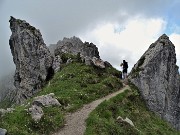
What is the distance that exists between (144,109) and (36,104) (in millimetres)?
20358

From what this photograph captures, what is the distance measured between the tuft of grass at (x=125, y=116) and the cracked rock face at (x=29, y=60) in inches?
854

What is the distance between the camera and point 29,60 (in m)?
76.7

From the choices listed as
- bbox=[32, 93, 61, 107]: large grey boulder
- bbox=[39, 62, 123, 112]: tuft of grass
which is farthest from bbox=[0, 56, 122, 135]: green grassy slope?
bbox=[32, 93, 61, 107]: large grey boulder

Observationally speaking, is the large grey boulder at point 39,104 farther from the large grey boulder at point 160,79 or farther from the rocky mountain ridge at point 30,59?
the rocky mountain ridge at point 30,59

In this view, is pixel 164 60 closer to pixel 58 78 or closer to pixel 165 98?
pixel 165 98

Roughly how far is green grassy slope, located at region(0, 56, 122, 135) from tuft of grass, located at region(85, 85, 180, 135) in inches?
109

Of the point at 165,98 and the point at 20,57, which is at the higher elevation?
the point at 20,57

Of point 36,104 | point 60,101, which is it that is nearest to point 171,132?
point 60,101

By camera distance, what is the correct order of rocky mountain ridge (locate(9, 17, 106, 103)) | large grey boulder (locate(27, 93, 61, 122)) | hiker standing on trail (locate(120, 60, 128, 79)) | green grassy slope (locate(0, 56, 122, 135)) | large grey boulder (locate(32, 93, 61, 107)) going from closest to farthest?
green grassy slope (locate(0, 56, 122, 135))
large grey boulder (locate(27, 93, 61, 122))
large grey boulder (locate(32, 93, 61, 107))
hiker standing on trail (locate(120, 60, 128, 79))
rocky mountain ridge (locate(9, 17, 106, 103))

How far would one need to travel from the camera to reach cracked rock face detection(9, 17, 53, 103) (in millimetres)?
74062

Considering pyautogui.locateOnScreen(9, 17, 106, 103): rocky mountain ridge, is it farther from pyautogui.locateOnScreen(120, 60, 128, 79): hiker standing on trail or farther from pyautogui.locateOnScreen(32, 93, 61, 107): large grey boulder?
pyautogui.locateOnScreen(32, 93, 61, 107): large grey boulder

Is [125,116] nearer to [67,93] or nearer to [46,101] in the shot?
[67,93]

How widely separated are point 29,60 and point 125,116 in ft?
118

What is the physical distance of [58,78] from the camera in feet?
193
